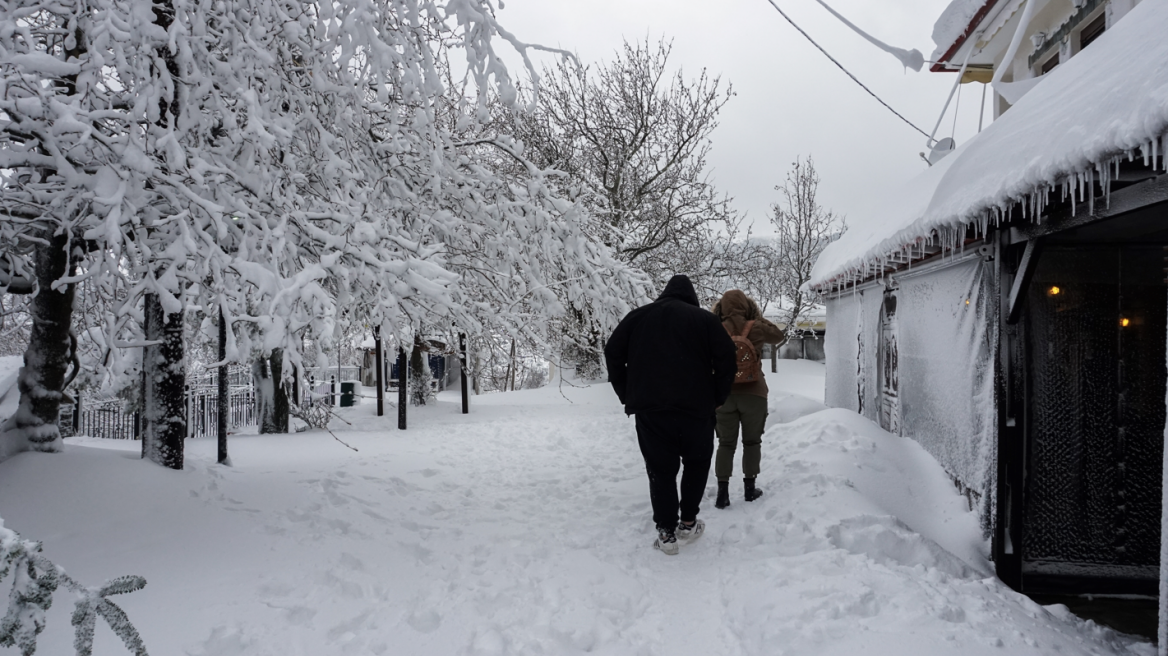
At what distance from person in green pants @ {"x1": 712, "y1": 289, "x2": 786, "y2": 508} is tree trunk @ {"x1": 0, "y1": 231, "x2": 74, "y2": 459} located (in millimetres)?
5032

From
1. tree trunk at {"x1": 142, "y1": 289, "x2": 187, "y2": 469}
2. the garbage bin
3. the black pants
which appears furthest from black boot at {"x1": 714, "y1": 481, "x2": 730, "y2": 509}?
the garbage bin

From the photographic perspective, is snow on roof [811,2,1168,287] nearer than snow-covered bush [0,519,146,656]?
No

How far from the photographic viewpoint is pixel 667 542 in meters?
4.21

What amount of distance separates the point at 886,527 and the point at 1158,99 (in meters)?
3.00

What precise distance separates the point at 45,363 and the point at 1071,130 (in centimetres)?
653

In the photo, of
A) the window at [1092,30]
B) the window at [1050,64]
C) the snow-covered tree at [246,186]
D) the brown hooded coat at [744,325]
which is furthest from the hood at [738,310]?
the window at [1050,64]

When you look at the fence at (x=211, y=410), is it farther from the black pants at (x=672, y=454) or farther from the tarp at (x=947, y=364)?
the tarp at (x=947, y=364)

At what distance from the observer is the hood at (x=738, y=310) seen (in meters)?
5.56

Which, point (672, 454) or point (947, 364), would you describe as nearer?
point (672, 454)

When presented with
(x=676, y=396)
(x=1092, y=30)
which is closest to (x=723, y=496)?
(x=676, y=396)

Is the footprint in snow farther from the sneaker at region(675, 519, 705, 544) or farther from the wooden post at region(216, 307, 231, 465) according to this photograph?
the wooden post at region(216, 307, 231, 465)

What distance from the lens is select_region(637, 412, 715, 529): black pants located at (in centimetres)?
425

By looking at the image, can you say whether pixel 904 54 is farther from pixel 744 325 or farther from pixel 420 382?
pixel 420 382

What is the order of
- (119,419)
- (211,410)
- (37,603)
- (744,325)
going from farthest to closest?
(211,410) → (119,419) → (744,325) → (37,603)
